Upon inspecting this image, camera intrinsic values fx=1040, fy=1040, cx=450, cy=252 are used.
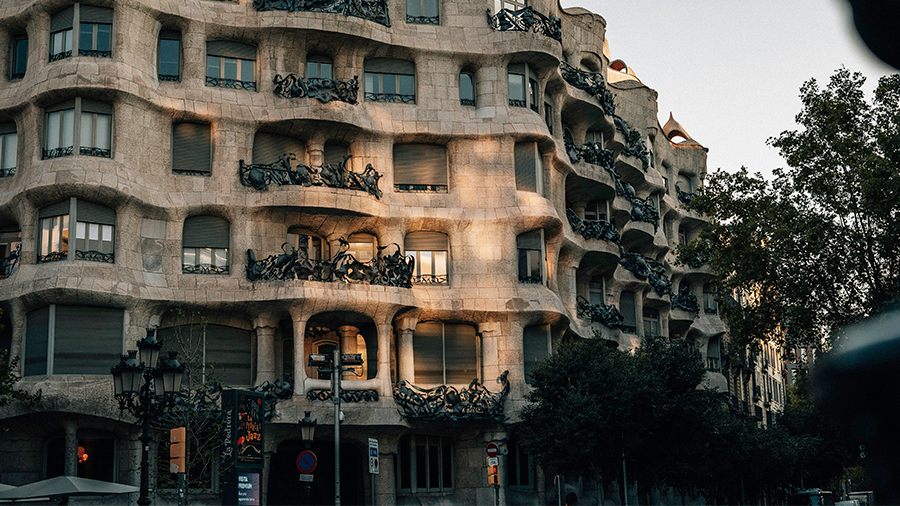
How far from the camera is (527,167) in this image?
41.2 metres

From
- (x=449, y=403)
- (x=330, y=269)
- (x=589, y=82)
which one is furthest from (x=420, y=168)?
(x=589, y=82)

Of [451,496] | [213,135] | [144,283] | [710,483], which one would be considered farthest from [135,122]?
[710,483]

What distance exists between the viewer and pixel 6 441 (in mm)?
33688

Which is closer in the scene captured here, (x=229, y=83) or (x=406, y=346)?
(x=229, y=83)

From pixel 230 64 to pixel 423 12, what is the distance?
8.15 m

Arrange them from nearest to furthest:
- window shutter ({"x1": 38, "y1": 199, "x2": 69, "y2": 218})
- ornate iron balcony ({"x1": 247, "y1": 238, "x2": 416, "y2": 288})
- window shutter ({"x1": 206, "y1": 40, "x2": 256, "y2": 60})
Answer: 1. window shutter ({"x1": 38, "y1": 199, "x2": 69, "y2": 218})
2. ornate iron balcony ({"x1": 247, "y1": 238, "x2": 416, "y2": 288})
3. window shutter ({"x1": 206, "y1": 40, "x2": 256, "y2": 60})

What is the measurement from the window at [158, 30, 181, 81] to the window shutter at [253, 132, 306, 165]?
3677mm

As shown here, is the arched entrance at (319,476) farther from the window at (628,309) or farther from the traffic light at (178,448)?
the window at (628,309)

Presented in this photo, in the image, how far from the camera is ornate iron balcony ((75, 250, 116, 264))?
34062mm

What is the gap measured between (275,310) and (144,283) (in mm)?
4499

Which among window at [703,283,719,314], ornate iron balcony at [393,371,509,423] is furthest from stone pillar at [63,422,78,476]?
window at [703,283,719,314]

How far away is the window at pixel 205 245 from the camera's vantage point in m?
36.8

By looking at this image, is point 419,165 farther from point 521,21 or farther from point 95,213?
point 95,213

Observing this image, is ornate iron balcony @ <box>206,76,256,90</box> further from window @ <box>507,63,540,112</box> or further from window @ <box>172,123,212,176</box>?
window @ <box>507,63,540,112</box>
